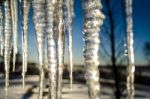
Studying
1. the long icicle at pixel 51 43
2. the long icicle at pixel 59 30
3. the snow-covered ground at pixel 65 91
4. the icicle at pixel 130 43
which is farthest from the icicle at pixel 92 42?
the snow-covered ground at pixel 65 91

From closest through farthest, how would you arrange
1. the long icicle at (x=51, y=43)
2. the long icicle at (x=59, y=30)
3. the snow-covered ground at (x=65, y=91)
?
the long icicle at (x=51, y=43)
the long icicle at (x=59, y=30)
the snow-covered ground at (x=65, y=91)

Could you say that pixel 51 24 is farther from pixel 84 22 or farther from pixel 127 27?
pixel 84 22

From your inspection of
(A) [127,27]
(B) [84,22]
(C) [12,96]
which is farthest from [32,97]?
(B) [84,22]

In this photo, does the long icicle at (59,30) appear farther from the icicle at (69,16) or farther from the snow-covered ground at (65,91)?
the snow-covered ground at (65,91)

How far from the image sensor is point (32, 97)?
29.2 ft

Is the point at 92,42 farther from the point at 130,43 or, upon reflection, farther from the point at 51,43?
the point at 51,43

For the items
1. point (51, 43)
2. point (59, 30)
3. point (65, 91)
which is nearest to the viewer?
point (51, 43)

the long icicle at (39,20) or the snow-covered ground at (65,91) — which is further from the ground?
the long icicle at (39,20)

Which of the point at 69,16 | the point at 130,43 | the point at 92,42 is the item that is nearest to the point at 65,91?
the point at 69,16

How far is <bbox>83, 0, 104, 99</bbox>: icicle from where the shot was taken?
10.1 ft

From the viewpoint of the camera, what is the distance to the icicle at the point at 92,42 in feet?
10.1

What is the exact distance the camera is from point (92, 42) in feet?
10.0

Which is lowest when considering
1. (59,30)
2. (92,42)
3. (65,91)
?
(65,91)

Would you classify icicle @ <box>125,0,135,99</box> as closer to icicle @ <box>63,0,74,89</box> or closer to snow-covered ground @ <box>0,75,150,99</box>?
icicle @ <box>63,0,74,89</box>
